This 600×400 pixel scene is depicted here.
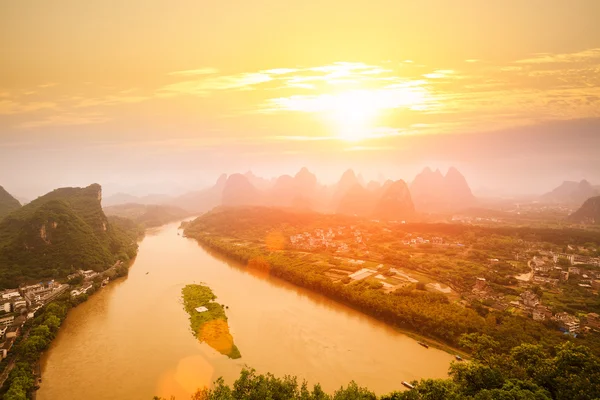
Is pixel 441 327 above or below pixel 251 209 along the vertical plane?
below

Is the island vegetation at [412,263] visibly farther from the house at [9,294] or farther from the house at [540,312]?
the house at [9,294]

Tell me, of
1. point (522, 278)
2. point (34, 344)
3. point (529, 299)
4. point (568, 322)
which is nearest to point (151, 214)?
point (34, 344)

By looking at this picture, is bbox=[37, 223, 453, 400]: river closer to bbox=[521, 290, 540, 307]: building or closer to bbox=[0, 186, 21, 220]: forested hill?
bbox=[521, 290, 540, 307]: building

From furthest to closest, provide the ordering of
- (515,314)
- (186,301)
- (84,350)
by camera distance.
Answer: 1. (186,301)
2. (515,314)
3. (84,350)

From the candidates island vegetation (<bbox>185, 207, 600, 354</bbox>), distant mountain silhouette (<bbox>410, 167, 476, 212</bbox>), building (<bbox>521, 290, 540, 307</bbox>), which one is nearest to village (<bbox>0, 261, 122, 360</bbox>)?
island vegetation (<bbox>185, 207, 600, 354</bbox>)

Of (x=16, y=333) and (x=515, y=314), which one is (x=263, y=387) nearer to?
(x=16, y=333)

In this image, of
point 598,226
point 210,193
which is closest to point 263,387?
point 598,226
